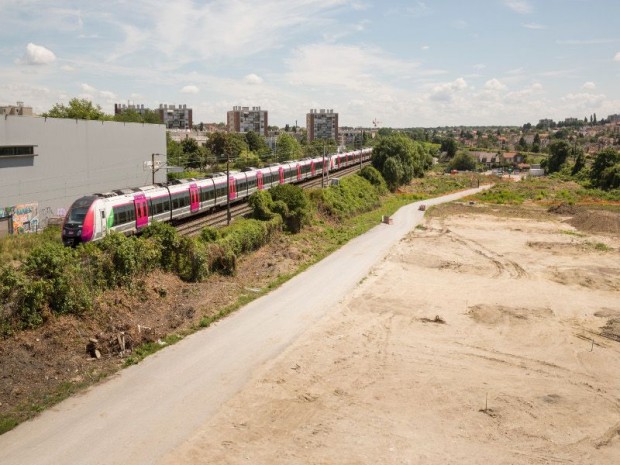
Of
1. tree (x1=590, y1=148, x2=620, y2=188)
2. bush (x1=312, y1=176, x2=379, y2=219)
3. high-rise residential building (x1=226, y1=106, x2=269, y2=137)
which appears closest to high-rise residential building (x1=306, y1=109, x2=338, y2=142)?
high-rise residential building (x1=226, y1=106, x2=269, y2=137)

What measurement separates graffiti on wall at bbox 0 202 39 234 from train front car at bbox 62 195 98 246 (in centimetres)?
1323

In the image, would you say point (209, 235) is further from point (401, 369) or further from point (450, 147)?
point (450, 147)

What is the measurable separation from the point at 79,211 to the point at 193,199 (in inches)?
411

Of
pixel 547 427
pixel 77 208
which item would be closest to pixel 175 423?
pixel 547 427

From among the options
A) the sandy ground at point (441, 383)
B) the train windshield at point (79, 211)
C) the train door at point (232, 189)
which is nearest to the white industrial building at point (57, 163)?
the train door at point (232, 189)

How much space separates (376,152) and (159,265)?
176 feet

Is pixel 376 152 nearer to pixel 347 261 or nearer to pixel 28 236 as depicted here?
pixel 347 261

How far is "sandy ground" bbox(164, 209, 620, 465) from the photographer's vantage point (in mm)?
13375

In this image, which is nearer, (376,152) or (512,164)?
(376,152)

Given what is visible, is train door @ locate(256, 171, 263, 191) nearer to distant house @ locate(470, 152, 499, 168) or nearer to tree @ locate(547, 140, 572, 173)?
tree @ locate(547, 140, 572, 173)

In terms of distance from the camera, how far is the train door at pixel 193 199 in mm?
36378

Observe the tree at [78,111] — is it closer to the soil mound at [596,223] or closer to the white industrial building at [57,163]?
the white industrial building at [57,163]

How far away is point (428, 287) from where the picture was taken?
28.5m

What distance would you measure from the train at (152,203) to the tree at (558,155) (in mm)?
82591
